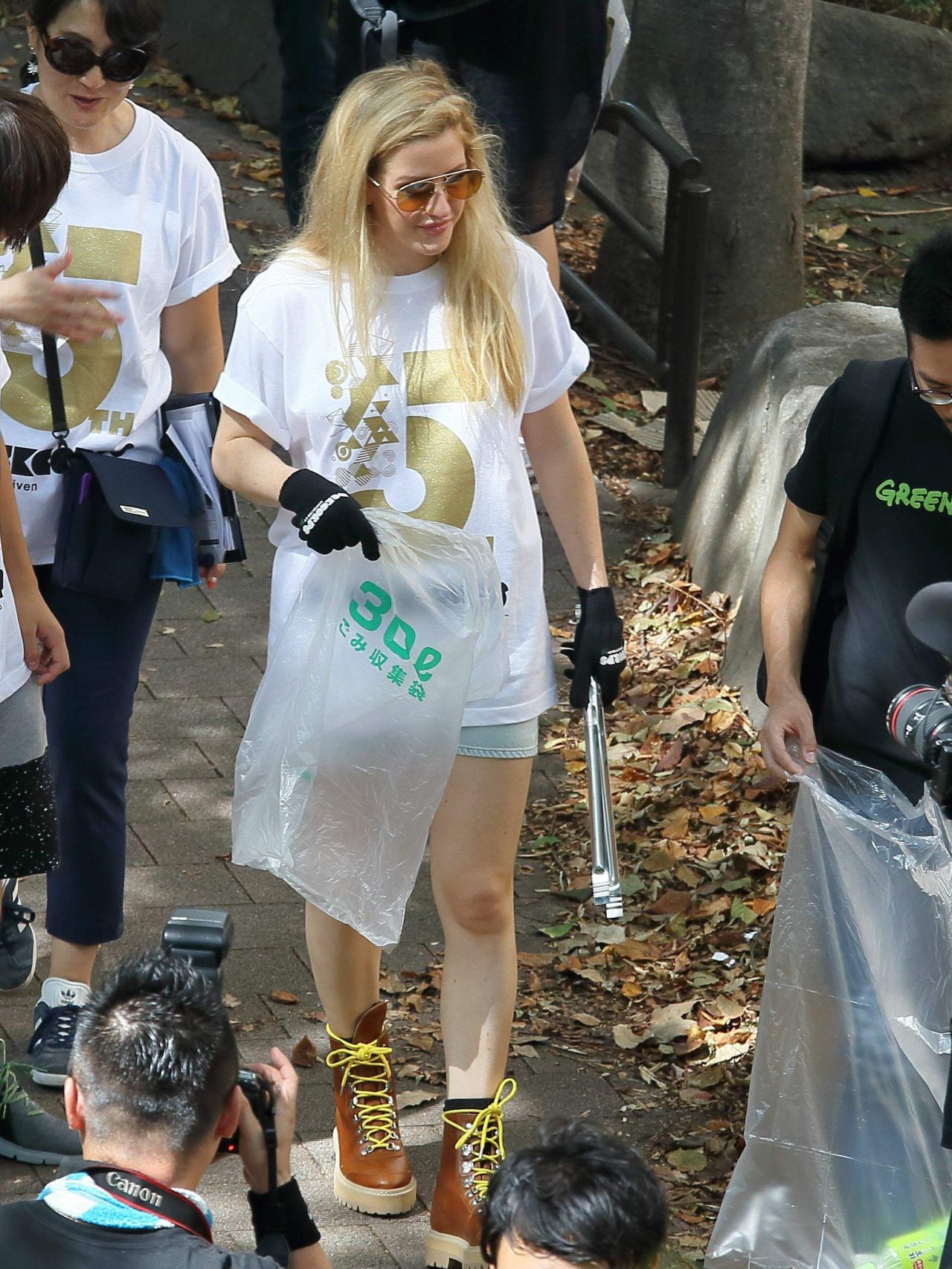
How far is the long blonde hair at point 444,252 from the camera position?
318cm

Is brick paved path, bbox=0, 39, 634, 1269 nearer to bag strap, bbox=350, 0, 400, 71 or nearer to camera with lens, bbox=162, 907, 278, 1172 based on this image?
camera with lens, bbox=162, 907, 278, 1172

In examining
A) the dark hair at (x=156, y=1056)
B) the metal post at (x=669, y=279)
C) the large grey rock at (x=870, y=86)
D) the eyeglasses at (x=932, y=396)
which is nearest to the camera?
the dark hair at (x=156, y=1056)

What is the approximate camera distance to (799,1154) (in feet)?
10.1

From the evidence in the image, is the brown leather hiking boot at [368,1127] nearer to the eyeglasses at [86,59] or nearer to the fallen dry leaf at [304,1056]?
the fallen dry leaf at [304,1056]

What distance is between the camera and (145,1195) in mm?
1993

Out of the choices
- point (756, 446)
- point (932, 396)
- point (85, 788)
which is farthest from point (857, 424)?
point (756, 446)

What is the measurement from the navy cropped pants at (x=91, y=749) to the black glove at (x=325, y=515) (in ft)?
2.33

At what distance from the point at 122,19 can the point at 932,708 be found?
2094 mm

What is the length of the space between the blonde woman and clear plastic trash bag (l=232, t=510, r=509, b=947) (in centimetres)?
9

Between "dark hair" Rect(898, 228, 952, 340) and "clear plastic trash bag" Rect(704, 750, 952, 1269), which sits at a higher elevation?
"dark hair" Rect(898, 228, 952, 340)

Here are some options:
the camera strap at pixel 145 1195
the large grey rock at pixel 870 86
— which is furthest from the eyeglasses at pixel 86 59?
the large grey rock at pixel 870 86

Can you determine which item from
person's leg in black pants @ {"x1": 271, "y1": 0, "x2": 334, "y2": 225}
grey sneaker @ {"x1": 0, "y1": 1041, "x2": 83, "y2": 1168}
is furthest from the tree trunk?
grey sneaker @ {"x1": 0, "y1": 1041, "x2": 83, "y2": 1168}

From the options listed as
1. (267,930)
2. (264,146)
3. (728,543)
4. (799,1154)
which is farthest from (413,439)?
(264,146)

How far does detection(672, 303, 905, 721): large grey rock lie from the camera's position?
5.84m
